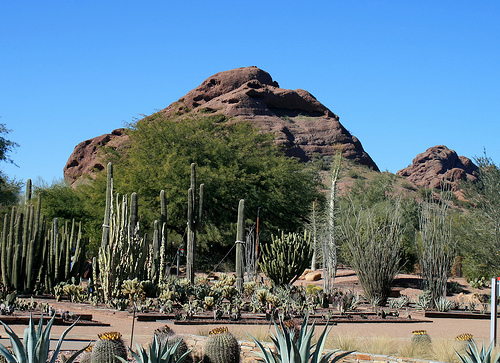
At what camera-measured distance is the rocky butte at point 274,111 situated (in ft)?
262

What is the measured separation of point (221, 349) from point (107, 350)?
1410 mm

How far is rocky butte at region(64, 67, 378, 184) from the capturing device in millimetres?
80000

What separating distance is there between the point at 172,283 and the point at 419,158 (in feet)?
328

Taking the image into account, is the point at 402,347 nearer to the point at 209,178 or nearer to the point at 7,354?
the point at 7,354

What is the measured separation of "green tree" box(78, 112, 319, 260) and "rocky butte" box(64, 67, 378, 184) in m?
43.6

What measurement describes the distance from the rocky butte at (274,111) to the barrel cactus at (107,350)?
70.4 metres

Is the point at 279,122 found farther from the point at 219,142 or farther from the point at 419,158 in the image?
the point at 219,142

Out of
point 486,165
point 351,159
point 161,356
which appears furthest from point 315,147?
point 161,356

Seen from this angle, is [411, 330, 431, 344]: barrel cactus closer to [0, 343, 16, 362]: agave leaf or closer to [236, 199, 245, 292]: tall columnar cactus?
[0, 343, 16, 362]: agave leaf

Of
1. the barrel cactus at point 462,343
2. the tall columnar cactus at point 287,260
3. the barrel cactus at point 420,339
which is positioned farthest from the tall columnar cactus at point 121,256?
the barrel cactus at point 462,343

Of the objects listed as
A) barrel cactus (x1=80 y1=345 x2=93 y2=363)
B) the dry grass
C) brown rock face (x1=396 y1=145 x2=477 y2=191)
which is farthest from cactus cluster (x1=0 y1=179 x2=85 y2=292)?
brown rock face (x1=396 y1=145 x2=477 y2=191)

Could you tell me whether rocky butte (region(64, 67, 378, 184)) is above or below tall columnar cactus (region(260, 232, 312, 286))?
above

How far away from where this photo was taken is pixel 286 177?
32.7 metres

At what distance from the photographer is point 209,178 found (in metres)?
29.3
